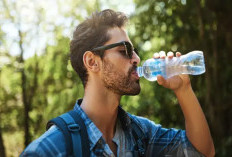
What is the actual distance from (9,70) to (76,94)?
2.75 m

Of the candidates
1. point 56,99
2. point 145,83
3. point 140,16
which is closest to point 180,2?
point 140,16

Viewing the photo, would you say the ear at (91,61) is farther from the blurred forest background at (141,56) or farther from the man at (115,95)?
the blurred forest background at (141,56)

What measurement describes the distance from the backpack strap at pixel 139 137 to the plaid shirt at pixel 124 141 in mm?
30

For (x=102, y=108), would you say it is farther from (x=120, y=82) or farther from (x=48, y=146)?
(x=48, y=146)

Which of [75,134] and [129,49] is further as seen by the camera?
[129,49]

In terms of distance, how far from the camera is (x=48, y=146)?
6.39 ft

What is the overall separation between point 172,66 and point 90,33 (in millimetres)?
690

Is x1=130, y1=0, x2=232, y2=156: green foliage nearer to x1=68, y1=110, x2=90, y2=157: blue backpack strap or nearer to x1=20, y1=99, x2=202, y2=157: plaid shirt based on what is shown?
x1=20, y1=99, x2=202, y2=157: plaid shirt

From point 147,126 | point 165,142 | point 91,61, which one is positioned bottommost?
point 165,142

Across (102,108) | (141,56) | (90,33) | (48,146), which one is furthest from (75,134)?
(141,56)

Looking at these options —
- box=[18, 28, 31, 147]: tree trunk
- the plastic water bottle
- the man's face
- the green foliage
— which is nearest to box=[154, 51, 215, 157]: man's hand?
the plastic water bottle

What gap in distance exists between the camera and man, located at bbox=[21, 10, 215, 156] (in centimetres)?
229

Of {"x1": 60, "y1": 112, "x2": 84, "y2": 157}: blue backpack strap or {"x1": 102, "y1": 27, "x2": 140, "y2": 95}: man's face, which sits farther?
{"x1": 102, "y1": 27, "x2": 140, "y2": 95}: man's face

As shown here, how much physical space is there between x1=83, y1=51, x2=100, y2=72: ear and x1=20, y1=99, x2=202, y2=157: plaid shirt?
0.93 feet
